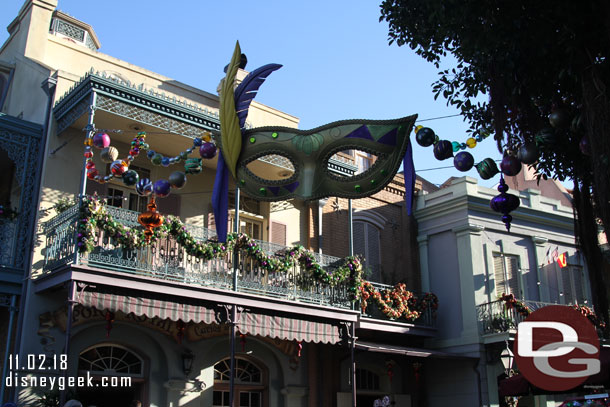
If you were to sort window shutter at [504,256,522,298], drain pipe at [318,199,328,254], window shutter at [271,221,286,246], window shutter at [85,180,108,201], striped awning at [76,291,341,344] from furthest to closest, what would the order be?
window shutter at [504,256,522,298] < drain pipe at [318,199,328,254] < window shutter at [271,221,286,246] < window shutter at [85,180,108,201] < striped awning at [76,291,341,344]

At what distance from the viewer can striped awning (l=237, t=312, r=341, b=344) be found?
12992 mm

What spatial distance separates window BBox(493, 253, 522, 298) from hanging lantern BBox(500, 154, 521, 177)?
1083 cm

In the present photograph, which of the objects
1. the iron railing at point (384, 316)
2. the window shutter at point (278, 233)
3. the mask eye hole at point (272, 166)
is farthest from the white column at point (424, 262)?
the mask eye hole at point (272, 166)

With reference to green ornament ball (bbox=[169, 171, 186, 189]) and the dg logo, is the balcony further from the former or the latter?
the dg logo

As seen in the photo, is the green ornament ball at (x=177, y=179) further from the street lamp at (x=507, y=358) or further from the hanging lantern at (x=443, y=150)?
the street lamp at (x=507, y=358)

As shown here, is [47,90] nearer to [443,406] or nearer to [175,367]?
[175,367]

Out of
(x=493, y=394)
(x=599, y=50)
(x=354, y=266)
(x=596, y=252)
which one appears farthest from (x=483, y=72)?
(x=493, y=394)

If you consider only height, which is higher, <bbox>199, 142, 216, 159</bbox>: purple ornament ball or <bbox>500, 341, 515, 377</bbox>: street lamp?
<bbox>199, 142, 216, 159</bbox>: purple ornament ball

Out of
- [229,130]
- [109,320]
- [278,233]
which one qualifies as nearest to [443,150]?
[229,130]

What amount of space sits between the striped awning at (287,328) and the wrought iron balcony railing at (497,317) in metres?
4.22

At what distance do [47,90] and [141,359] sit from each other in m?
5.53

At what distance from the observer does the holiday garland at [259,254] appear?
37.1ft

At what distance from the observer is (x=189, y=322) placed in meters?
13.2

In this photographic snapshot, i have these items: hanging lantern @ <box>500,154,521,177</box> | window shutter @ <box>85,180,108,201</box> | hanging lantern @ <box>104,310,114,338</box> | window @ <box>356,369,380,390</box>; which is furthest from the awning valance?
hanging lantern @ <box>500,154,521,177</box>
